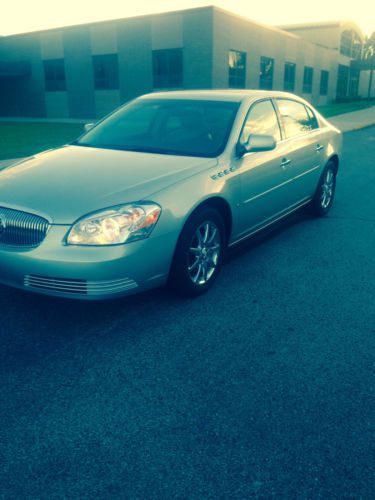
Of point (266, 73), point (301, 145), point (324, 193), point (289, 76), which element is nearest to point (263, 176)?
point (301, 145)

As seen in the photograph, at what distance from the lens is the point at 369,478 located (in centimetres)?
220

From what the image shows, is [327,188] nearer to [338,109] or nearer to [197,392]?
[197,392]

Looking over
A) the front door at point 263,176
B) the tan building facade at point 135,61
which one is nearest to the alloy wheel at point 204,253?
the front door at point 263,176

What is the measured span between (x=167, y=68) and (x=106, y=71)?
4876 mm

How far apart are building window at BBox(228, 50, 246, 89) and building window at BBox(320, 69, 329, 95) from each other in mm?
20369

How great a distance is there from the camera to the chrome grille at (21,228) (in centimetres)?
336

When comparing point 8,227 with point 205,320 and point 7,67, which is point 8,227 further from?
point 7,67

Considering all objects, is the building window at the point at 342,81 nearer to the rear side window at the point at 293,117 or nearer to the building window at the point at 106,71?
the building window at the point at 106,71

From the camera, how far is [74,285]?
3318mm

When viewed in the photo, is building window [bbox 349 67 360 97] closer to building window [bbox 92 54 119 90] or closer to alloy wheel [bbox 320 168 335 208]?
building window [bbox 92 54 119 90]

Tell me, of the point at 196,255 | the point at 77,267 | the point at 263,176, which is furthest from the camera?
the point at 263,176

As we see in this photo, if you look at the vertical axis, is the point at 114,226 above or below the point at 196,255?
above

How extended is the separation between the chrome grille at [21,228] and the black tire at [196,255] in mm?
1017

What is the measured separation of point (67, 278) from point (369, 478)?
2126 millimetres
